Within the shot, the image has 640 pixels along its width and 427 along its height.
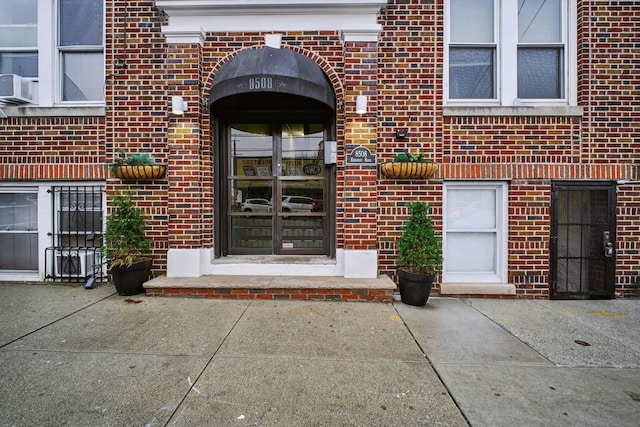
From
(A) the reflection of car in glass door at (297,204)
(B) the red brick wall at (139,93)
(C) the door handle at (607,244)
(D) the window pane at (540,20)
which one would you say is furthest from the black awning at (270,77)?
(C) the door handle at (607,244)

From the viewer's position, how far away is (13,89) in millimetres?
4996

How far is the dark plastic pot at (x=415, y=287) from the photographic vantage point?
4398 mm

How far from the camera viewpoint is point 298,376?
274 centimetres

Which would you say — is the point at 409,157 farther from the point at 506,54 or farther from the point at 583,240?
the point at 583,240

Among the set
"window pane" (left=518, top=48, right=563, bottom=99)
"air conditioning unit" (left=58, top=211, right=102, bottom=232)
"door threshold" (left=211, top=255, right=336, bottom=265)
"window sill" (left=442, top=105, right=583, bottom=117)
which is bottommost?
"door threshold" (left=211, top=255, right=336, bottom=265)

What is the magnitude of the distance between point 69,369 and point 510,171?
586cm

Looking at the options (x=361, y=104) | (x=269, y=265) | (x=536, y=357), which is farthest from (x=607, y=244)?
(x=269, y=265)

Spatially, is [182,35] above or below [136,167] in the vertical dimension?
above

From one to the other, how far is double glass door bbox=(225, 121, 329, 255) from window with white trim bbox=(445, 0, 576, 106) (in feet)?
8.09

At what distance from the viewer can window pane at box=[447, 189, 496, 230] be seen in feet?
17.0

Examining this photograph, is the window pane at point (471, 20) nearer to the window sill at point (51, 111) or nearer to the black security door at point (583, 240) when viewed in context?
the black security door at point (583, 240)

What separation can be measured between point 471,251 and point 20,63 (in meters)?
8.05

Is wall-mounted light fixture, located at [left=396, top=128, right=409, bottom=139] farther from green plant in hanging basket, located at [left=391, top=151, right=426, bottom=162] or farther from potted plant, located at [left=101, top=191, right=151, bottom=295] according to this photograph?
potted plant, located at [left=101, top=191, right=151, bottom=295]

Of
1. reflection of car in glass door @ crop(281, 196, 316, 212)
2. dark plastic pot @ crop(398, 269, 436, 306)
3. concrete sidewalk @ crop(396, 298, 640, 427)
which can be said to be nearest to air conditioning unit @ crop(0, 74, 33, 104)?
reflection of car in glass door @ crop(281, 196, 316, 212)
